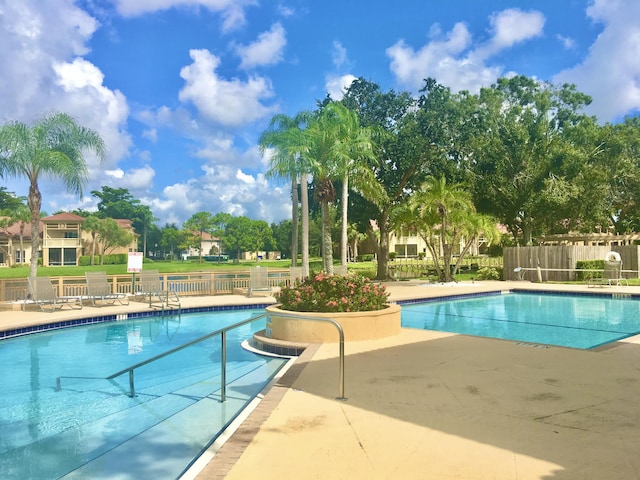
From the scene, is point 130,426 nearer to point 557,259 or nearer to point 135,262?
point 135,262

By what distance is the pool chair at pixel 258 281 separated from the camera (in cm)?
1706

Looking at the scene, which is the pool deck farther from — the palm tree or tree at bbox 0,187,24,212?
tree at bbox 0,187,24,212

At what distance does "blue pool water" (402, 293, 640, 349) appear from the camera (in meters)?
10.7

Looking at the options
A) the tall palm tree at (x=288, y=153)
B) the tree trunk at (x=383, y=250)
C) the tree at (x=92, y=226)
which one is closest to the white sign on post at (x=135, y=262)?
the tall palm tree at (x=288, y=153)

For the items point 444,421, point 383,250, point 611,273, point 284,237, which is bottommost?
point 444,421

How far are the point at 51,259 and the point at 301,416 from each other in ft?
234

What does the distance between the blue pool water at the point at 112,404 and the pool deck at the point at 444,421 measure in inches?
25.7

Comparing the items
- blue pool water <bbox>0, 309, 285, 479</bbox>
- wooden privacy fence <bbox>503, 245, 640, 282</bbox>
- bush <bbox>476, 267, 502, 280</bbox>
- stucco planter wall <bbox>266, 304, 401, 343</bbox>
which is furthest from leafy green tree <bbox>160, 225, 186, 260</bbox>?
stucco planter wall <bbox>266, 304, 401, 343</bbox>

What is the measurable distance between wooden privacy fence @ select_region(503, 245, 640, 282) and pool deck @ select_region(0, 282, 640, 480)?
1903cm

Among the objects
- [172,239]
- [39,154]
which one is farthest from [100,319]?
[172,239]

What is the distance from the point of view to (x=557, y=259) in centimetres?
2525

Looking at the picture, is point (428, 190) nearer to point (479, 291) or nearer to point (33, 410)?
point (479, 291)

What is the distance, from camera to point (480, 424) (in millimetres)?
4348

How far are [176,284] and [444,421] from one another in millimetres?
14199
